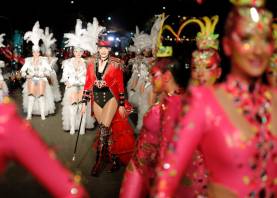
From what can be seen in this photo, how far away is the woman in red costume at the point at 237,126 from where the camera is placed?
232 cm

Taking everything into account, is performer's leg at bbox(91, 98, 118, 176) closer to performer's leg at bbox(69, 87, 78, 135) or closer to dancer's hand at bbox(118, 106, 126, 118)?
dancer's hand at bbox(118, 106, 126, 118)

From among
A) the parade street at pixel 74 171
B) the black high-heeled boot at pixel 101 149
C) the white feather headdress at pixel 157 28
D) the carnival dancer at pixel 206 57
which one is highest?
the white feather headdress at pixel 157 28

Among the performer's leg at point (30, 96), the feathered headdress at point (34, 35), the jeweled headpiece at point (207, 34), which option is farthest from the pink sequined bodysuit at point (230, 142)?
the feathered headdress at point (34, 35)

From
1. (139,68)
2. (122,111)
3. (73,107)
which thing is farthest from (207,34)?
(139,68)

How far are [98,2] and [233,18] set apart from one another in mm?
29940

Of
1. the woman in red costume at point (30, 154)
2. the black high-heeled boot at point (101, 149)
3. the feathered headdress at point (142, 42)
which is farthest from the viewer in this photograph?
the feathered headdress at point (142, 42)

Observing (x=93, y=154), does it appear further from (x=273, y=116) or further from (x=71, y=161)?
(x=273, y=116)

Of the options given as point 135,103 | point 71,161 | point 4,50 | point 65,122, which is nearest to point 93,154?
point 71,161

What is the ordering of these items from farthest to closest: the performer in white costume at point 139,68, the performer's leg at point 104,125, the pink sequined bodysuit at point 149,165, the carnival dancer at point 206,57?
the performer in white costume at point 139,68, the performer's leg at point 104,125, the pink sequined bodysuit at point 149,165, the carnival dancer at point 206,57

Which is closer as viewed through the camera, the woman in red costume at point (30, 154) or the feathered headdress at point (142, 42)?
the woman in red costume at point (30, 154)

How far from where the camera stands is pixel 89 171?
7.06 meters

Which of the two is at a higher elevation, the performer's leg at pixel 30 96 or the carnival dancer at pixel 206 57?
the carnival dancer at pixel 206 57

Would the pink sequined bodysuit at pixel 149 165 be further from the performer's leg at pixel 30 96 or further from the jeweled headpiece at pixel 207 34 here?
the performer's leg at pixel 30 96

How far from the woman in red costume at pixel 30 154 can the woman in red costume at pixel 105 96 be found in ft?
15.9
